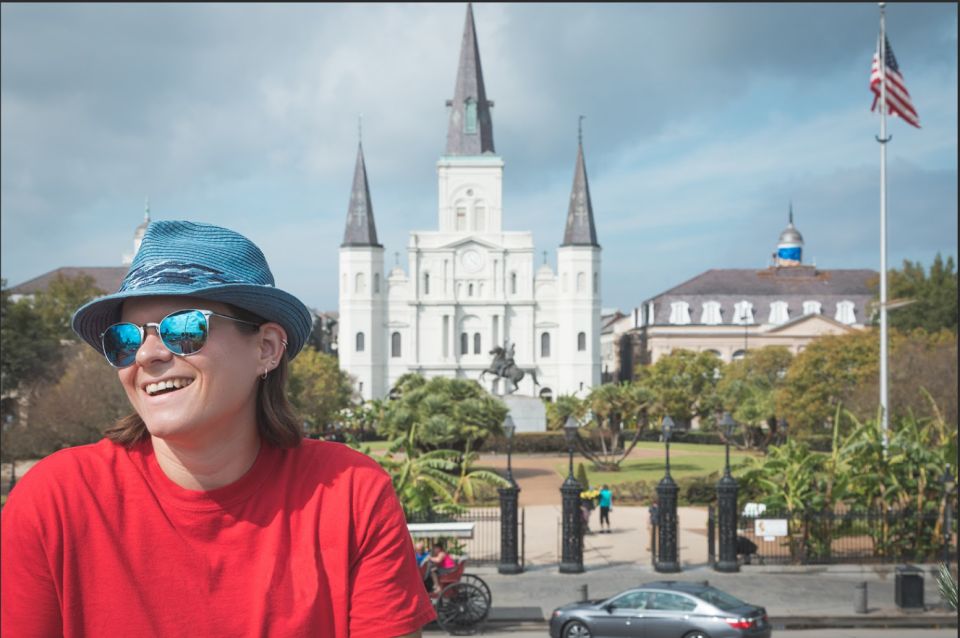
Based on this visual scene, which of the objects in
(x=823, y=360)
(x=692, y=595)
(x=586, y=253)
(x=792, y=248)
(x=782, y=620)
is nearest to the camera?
(x=692, y=595)

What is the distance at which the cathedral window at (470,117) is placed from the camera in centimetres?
9331

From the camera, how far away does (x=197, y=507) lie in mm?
2453

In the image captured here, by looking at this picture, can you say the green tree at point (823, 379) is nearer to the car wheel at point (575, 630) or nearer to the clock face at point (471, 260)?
the car wheel at point (575, 630)

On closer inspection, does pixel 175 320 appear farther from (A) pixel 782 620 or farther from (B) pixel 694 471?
(B) pixel 694 471

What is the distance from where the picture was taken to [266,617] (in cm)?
239

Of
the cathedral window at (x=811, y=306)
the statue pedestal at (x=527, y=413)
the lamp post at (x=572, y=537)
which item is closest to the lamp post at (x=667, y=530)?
the lamp post at (x=572, y=537)

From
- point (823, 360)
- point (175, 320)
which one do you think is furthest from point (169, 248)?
point (823, 360)

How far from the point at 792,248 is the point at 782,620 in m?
101

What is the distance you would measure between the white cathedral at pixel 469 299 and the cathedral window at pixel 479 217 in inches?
14.6

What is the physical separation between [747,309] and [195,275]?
9453 cm

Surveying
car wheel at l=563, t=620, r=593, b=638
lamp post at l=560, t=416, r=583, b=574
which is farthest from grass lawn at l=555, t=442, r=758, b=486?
car wheel at l=563, t=620, r=593, b=638

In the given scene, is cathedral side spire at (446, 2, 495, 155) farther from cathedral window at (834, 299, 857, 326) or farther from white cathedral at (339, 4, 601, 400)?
cathedral window at (834, 299, 857, 326)

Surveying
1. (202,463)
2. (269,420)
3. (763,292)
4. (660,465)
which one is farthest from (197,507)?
(763,292)

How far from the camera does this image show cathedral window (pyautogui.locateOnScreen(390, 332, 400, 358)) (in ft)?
292
